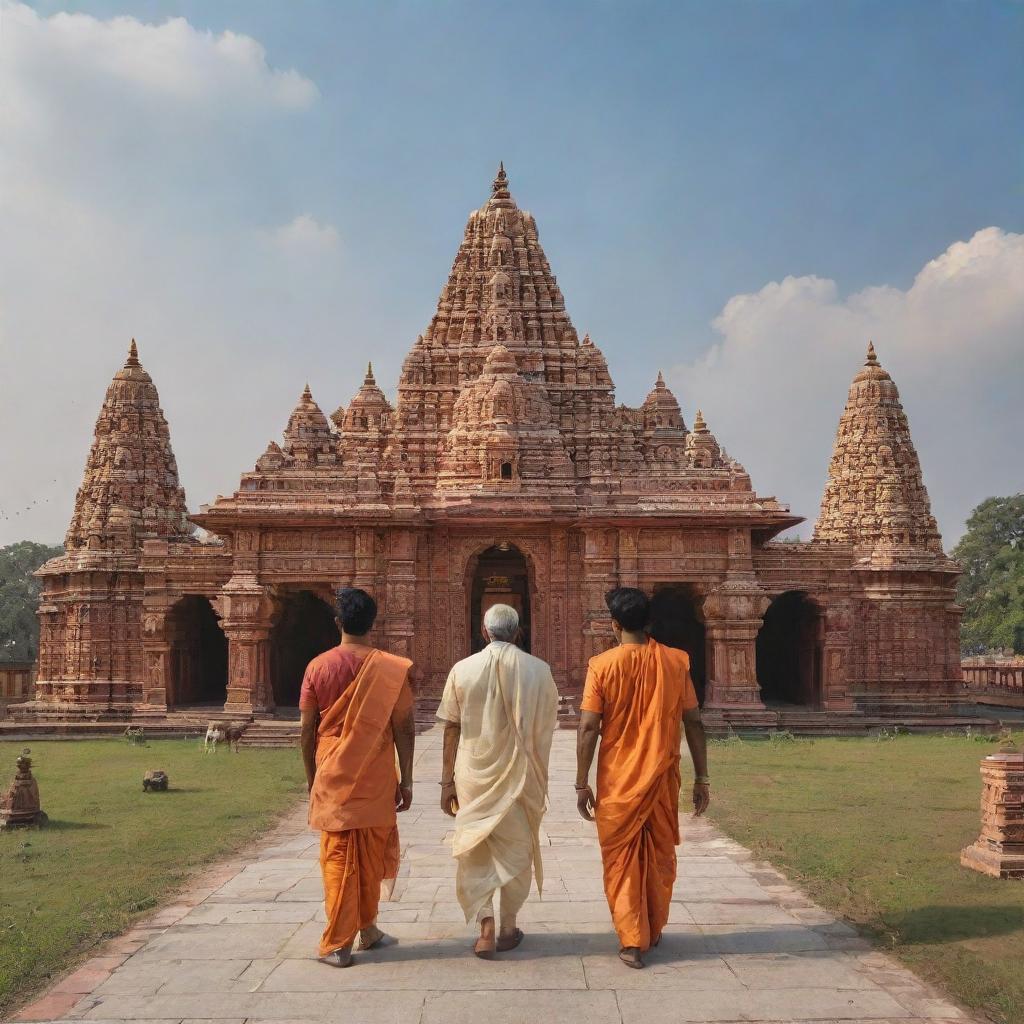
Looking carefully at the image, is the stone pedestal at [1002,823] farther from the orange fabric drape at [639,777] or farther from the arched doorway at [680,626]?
the arched doorway at [680,626]

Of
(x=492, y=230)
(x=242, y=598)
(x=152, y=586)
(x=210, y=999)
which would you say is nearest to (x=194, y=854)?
(x=210, y=999)

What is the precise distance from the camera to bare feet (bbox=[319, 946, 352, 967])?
570 cm

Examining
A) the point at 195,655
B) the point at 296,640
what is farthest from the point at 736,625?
the point at 195,655

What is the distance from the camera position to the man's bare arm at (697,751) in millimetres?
6223

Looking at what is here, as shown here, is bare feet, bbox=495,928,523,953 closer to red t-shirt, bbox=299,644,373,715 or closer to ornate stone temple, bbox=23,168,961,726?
red t-shirt, bbox=299,644,373,715

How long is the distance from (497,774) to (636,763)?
2.59 feet

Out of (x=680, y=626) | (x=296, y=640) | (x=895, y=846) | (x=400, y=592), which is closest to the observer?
(x=895, y=846)

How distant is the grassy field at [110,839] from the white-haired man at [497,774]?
2.37 m

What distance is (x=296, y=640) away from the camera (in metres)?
26.7

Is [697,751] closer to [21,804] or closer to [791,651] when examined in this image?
[21,804]

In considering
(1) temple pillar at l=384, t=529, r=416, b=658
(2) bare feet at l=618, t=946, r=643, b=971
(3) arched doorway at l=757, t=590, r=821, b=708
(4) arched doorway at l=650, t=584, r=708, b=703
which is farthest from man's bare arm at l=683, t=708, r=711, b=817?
(4) arched doorway at l=650, t=584, r=708, b=703

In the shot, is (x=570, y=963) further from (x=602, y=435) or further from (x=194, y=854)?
(x=602, y=435)

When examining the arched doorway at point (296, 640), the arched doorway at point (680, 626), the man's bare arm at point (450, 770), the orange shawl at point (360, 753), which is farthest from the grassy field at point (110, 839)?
the arched doorway at point (680, 626)

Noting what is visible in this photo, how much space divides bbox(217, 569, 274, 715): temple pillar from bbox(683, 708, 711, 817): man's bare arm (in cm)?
1667
